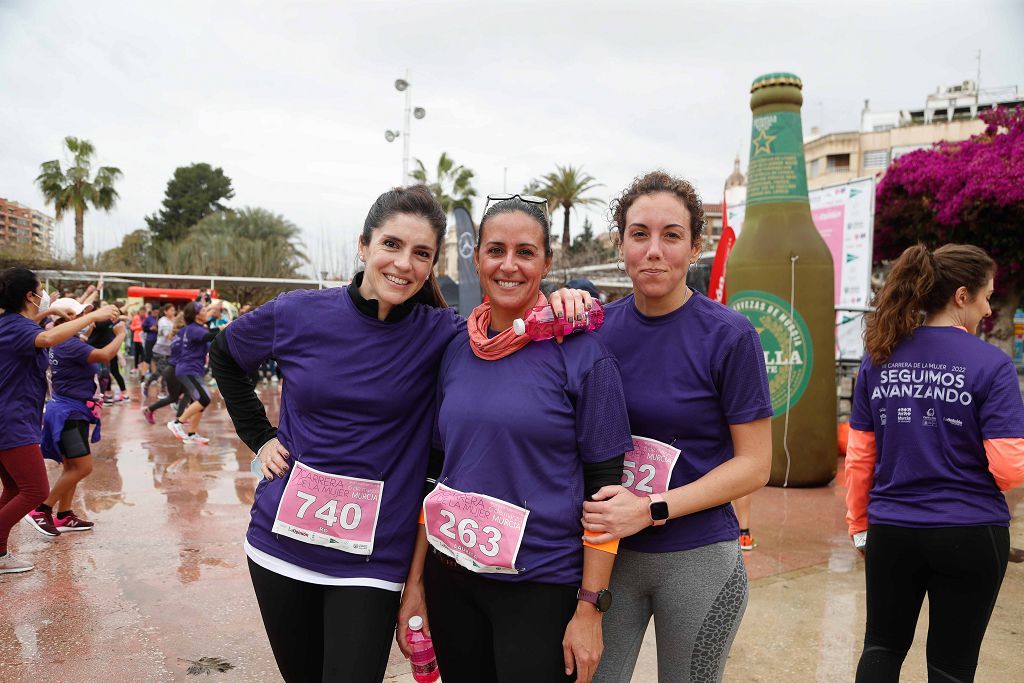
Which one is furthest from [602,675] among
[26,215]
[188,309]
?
[26,215]

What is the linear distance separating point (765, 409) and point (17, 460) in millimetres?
4628


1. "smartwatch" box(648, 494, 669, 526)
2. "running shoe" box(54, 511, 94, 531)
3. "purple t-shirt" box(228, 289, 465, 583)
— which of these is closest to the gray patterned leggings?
"smartwatch" box(648, 494, 669, 526)

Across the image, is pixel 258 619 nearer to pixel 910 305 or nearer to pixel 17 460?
pixel 17 460

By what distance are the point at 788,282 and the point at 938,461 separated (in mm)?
4555

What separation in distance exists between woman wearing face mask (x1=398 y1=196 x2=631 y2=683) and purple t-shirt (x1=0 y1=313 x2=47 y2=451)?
385cm

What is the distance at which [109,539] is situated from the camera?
17.5 feet

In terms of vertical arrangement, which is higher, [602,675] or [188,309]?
[188,309]

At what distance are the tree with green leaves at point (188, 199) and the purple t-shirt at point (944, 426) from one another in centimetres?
6079

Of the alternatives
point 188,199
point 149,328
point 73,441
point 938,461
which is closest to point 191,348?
point 73,441

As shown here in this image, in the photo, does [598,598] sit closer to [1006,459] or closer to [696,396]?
[696,396]

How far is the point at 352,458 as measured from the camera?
2.08 m

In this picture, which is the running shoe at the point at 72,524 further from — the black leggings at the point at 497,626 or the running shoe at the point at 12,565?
the black leggings at the point at 497,626

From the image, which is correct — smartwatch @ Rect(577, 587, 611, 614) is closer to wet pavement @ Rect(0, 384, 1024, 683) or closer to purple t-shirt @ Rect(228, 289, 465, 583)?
purple t-shirt @ Rect(228, 289, 465, 583)

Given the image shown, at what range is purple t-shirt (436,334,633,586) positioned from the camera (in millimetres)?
1814
